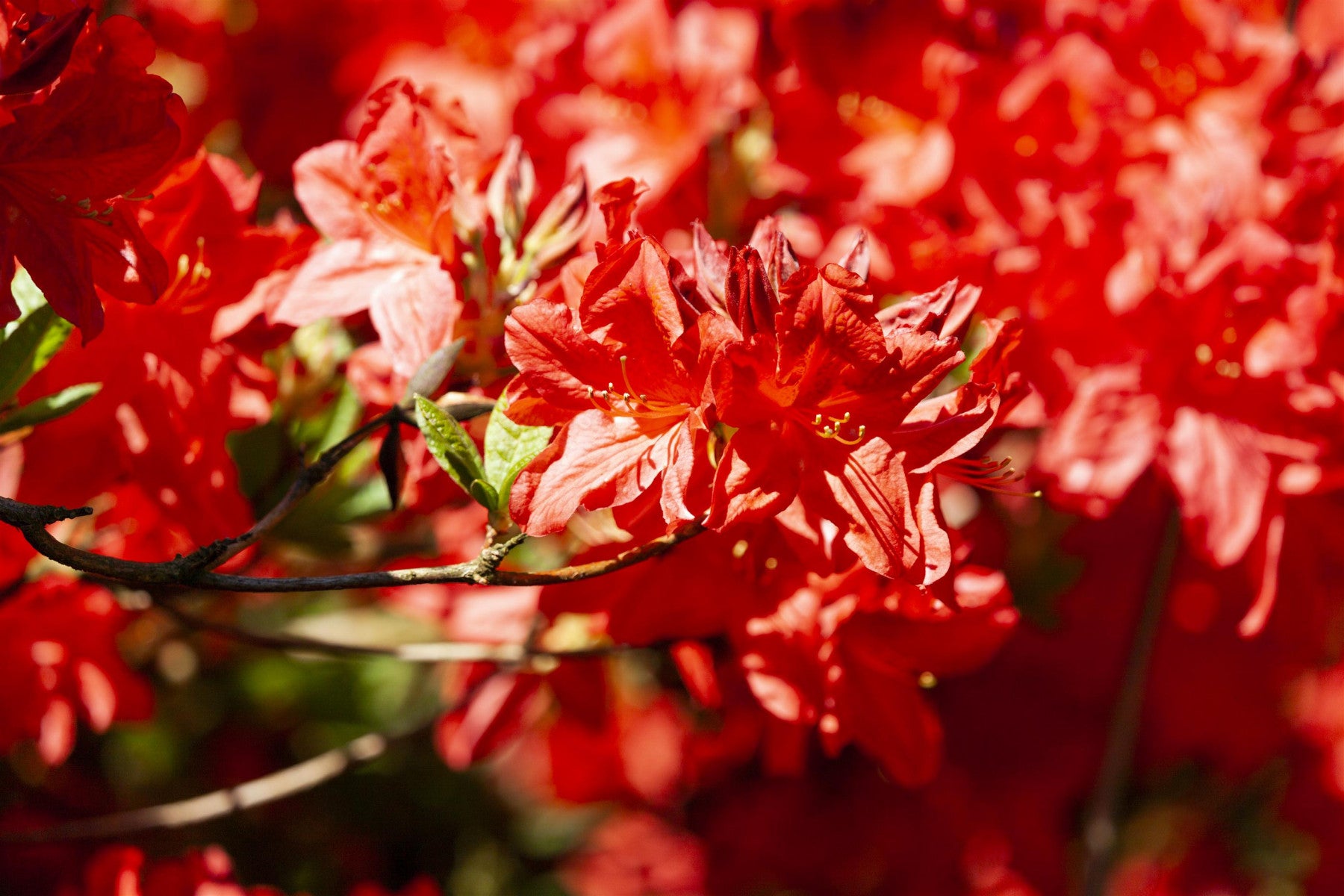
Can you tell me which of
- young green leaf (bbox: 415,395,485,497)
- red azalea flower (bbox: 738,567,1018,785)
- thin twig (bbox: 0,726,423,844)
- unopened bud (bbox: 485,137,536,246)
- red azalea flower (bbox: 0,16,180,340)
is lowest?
thin twig (bbox: 0,726,423,844)

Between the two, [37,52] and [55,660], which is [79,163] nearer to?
[37,52]

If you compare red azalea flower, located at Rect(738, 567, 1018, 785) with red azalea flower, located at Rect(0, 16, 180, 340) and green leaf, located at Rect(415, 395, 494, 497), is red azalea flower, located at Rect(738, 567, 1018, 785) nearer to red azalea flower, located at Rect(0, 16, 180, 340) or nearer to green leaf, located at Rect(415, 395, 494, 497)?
green leaf, located at Rect(415, 395, 494, 497)

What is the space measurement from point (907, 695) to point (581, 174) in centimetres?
45

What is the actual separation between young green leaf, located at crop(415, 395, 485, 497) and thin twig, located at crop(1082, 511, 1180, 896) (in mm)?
727

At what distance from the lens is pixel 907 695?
895 mm

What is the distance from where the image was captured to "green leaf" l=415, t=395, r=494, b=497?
678 mm

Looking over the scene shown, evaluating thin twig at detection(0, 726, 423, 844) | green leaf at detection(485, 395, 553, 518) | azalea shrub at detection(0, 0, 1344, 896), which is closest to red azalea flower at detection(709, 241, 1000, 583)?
azalea shrub at detection(0, 0, 1344, 896)


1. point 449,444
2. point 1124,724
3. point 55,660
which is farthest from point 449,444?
point 1124,724

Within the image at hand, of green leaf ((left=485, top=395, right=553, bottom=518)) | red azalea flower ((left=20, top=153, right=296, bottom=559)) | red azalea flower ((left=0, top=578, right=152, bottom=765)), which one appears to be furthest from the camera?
red azalea flower ((left=0, top=578, right=152, bottom=765))

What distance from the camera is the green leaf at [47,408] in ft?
2.47

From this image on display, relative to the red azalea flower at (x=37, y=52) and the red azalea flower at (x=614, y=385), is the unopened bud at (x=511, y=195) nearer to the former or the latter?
the red azalea flower at (x=614, y=385)

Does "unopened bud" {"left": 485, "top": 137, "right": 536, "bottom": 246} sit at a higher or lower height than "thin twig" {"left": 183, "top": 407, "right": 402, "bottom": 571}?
higher

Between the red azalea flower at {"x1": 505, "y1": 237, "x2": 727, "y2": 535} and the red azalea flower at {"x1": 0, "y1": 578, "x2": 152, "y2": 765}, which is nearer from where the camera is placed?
the red azalea flower at {"x1": 505, "y1": 237, "x2": 727, "y2": 535}

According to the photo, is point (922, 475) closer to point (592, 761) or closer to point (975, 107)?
point (975, 107)
